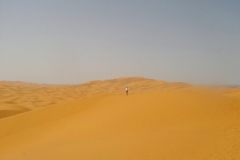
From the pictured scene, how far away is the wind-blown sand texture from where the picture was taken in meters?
7.57

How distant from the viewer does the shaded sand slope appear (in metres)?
7.59

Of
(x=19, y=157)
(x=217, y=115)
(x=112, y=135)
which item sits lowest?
(x=19, y=157)

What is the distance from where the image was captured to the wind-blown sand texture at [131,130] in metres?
7.57

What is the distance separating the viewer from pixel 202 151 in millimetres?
7109

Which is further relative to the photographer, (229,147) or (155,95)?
(155,95)

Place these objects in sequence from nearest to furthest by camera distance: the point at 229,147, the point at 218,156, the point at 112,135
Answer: the point at 218,156 < the point at 229,147 < the point at 112,135

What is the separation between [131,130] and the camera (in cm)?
1005

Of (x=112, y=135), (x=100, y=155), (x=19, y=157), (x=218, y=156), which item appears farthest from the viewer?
(x=112, y=135)

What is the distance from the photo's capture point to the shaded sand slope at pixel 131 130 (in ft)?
24.9

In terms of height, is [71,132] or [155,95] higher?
[155,95]

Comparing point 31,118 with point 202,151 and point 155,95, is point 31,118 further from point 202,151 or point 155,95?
point 202,151

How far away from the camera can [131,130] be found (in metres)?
10.1

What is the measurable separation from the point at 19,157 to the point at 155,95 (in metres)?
8.62

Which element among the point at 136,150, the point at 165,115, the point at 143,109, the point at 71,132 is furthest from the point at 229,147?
the point at 71,132
